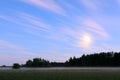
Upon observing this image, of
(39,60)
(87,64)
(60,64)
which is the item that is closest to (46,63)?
(39,60)

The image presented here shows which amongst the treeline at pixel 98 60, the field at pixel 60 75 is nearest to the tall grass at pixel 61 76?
the field at pixel 60 75

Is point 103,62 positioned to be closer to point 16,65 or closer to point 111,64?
point 111,64

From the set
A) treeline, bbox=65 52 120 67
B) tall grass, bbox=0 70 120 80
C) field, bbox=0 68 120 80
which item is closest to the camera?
tall grass, bbox=0 70 120 80

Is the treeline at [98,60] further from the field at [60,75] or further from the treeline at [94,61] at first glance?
the field at [60,75]

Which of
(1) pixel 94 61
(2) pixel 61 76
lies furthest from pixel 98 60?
(2) pixel 61 76

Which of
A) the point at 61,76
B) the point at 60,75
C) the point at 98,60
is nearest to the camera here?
the point at 61,76

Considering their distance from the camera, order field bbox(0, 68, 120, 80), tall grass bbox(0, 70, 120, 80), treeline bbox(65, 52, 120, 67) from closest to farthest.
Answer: tall grass bbox(0, 70, 120, 80) < field bbox(0, 68, 120, 80) < treeline bbox(65, 52, 120, 67)

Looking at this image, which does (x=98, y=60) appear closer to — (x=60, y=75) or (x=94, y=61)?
(x=94, y=61)

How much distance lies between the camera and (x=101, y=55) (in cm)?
15850

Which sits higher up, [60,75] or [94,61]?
[94,61]

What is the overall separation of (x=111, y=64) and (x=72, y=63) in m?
34.9

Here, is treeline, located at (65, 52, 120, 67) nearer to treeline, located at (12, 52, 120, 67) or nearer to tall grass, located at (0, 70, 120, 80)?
treeline, located at (12, 52, 120, 67)

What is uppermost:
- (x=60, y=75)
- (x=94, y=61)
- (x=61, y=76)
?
(x=94, y=61)

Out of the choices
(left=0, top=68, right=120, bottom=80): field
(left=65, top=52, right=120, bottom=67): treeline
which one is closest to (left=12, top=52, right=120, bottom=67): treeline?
(left=65, top=52, right=120, bottom=67): treeline
